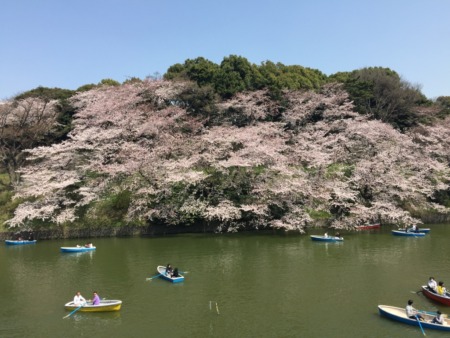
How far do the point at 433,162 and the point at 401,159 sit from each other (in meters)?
5.15

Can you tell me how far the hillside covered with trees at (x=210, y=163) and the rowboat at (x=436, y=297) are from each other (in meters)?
16.7

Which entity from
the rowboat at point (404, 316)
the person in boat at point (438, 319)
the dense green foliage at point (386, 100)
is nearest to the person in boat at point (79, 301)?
the rowboat at point (404, 316)

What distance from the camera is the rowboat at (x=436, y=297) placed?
1803 centimetres

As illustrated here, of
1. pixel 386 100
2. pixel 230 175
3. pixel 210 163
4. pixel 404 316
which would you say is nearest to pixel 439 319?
pixel 404 316

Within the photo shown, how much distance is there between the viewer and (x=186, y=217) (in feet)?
122

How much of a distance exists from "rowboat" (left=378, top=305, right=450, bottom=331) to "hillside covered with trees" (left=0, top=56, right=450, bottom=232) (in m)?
18.6

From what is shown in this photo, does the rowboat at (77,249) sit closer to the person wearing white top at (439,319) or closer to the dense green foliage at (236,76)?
the person wearing white top at (439,319)

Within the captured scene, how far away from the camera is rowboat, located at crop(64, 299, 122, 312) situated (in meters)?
18.2

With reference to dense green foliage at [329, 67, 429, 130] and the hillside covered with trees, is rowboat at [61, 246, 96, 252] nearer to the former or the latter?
the hillside covered with trees

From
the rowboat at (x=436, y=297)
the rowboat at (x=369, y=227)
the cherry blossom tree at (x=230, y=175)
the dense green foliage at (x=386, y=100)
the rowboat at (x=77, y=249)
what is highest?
the dense green foliage at (x=386, y=100)

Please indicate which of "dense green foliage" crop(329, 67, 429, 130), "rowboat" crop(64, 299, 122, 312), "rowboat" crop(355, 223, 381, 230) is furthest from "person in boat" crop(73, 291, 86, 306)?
"dense green foliage" crop(329, 67, 429, 130)

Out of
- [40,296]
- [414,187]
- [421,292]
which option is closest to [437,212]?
[414,187]

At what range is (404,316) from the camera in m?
16.1

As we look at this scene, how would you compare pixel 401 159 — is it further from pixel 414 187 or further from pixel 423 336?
pixel 423 336
